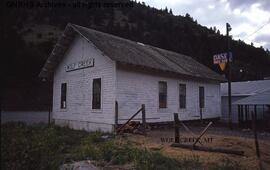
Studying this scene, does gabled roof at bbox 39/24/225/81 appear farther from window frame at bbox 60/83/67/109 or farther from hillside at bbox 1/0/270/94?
hillside at bbox 1/0/270/94

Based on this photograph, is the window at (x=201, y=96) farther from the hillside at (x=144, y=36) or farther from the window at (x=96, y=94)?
the hillside at (x=144, y=36)

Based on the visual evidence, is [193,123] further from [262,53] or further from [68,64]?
[262,53]

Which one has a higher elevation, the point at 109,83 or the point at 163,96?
the point at 109,83

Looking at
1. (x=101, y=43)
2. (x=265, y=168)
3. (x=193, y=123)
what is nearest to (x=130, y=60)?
(x=101, y=43)

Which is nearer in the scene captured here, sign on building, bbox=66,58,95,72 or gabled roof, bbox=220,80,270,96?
sign on building, bbox=66,58,95,72

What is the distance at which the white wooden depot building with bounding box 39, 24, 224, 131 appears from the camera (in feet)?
54.0

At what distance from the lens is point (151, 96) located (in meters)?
18.3

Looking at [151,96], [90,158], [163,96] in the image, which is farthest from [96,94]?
[90,158]

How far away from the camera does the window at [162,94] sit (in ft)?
63.1

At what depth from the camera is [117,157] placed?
29.0 ft

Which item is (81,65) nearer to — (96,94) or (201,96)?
(96,94)

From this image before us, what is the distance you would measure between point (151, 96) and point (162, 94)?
130 cm

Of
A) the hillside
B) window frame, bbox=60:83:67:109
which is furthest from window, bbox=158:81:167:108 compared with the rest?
the hillside

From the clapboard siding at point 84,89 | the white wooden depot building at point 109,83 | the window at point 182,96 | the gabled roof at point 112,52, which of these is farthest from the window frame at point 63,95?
the window at point 182,96
